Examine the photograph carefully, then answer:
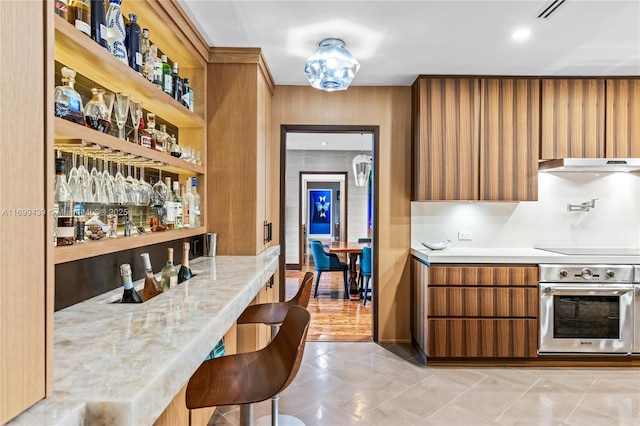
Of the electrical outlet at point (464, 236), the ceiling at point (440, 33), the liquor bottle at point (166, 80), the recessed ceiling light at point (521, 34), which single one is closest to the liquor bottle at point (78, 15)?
the liquor bottle at point (166, 80)

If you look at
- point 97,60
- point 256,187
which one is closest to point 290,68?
point 256,187

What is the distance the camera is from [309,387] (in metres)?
2.80

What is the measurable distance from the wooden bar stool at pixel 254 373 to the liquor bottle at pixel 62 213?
68 centimetres

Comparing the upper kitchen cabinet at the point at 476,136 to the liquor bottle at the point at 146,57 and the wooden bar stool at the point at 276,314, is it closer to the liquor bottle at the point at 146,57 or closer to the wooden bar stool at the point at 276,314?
the wooden bar stool at the point at 276,314

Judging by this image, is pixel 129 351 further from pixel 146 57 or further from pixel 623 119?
Answer: pixel 623 119

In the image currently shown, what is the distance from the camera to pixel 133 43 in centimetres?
182

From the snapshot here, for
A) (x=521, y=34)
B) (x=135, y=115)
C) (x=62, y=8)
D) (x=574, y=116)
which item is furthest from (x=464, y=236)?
(x=62, y=8)

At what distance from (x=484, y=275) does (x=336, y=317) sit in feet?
6.78

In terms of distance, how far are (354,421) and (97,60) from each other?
233 cm

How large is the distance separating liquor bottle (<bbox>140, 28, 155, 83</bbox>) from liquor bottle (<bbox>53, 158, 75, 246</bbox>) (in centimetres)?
77

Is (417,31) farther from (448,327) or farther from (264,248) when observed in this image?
(448,327)

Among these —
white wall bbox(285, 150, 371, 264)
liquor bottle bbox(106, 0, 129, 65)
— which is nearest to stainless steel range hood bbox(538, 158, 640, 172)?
liquor bottle bbox(106, 0, 129, 65)

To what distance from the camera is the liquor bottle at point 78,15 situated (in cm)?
139

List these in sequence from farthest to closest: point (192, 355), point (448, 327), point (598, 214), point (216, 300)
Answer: point (598, 214), point (448, 327), point (216, 300), point (192, 355)
